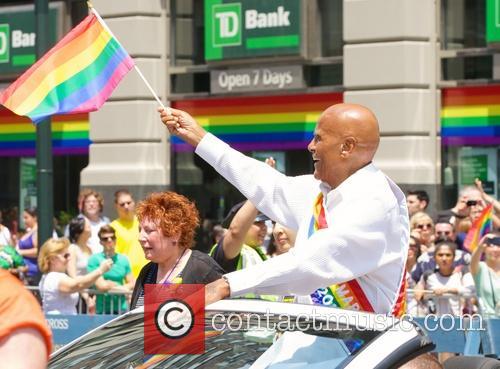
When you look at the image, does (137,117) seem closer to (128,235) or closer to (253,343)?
(128,235)

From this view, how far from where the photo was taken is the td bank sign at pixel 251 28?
16.5 m

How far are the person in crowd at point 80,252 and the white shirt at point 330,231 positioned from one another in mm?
6535

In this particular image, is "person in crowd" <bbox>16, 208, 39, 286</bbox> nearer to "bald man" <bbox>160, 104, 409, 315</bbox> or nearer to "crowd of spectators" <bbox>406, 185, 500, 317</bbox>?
"crowd of spectators" <bbox>406, 185, 500, 317</bbox>

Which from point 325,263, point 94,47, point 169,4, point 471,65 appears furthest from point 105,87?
point 169,4

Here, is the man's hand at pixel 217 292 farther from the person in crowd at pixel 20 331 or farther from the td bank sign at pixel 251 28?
the td bank sign at pixel 251 28

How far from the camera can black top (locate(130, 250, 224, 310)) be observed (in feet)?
21.0

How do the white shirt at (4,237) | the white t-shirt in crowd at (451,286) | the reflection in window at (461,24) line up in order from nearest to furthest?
the white t-shirt in crowd at (451,286) → the white shirt at (4,237) → the reflection in window at (461,24)

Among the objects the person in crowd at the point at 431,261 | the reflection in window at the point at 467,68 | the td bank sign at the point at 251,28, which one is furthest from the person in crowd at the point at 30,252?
the reflection in window at the point at 467,68

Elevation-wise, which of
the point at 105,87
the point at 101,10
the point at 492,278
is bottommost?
the point at 492,278

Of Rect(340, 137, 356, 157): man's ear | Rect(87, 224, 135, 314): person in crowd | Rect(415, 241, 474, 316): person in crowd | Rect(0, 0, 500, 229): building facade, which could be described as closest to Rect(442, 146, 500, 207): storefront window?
Rect(0, 0, 500, 229): building facade

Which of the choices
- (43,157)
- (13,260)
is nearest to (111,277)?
(13,260)

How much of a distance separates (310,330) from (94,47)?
152 inches

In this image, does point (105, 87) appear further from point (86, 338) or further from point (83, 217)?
point (83, 217)

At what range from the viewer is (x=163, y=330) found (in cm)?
479
